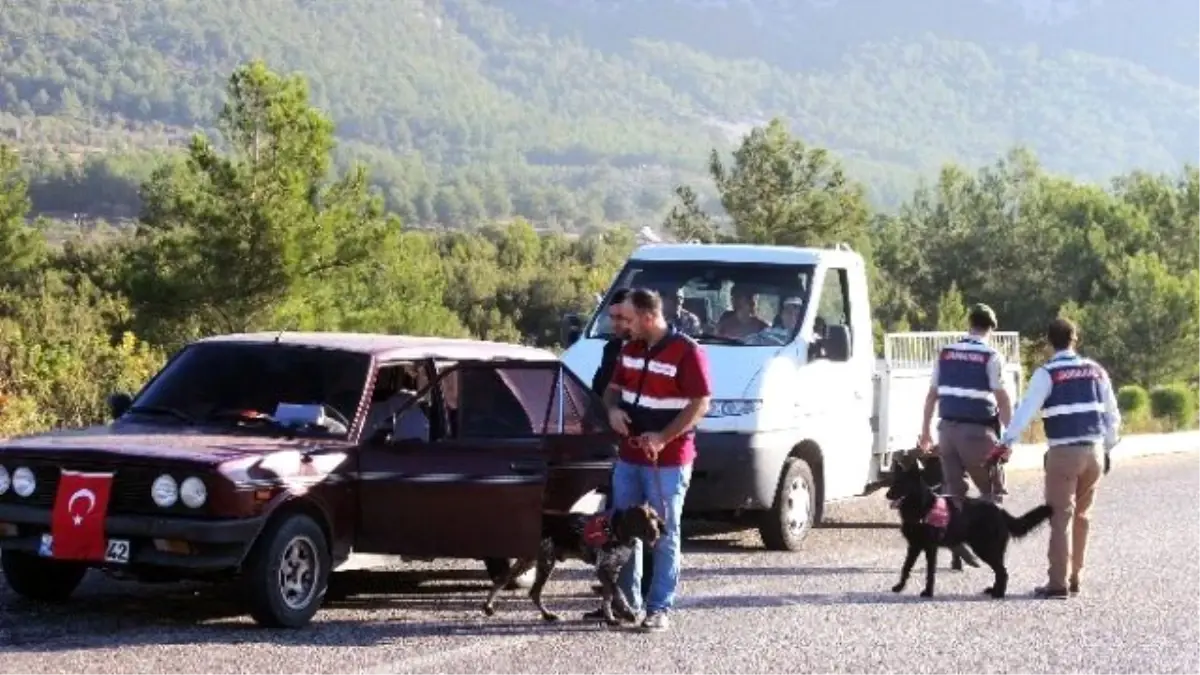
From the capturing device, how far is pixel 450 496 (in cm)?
1009

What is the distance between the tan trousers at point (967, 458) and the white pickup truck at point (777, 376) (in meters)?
1.15

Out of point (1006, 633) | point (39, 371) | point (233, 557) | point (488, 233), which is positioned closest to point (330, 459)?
point (233, 557)

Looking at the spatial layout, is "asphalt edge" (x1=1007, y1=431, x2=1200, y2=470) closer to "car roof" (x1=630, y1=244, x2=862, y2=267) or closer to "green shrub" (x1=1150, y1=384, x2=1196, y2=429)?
"green shrub" (x1=1150, y1=384, x2=1196, y2=429)

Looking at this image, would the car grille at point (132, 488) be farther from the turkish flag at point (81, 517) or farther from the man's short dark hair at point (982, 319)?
the man's short dark hair at point (982, 319)

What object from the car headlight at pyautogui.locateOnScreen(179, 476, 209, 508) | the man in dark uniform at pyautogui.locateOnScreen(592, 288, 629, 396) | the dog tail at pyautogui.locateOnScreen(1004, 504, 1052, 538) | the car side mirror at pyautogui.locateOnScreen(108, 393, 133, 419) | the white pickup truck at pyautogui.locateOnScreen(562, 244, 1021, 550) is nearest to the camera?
the car headlight at pyautogui.locateOnScreen(179, 476, 209, 508)

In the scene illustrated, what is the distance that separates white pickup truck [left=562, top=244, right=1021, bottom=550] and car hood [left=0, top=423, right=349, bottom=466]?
405 centimetres

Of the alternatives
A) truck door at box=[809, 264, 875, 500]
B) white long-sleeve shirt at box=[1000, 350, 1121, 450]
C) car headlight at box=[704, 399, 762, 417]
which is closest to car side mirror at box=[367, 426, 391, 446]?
car headlight at box=[704, 399, 762, 417]

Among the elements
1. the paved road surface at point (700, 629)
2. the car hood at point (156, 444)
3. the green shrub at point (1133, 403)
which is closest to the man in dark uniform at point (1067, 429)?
the paved road surface at point (700, 629)

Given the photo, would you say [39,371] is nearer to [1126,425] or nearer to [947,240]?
[1126,425]

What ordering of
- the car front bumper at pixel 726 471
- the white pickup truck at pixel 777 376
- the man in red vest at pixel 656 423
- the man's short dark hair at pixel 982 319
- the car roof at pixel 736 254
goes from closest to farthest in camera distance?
the man in red vest at pixel 656 423
the man's short dark hair at pixel 982 319
the car front bumper at pixel 726 471
the white pickup truck at pixel 777 376
the car roof at pixel 736 254

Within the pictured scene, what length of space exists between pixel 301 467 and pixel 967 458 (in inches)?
205

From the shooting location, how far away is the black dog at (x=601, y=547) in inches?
384

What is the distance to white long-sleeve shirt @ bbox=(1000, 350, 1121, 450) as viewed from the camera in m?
12.0

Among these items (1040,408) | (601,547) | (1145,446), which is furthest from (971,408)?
(1145,446)
